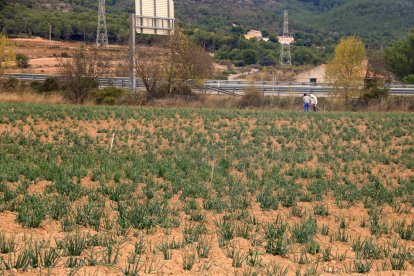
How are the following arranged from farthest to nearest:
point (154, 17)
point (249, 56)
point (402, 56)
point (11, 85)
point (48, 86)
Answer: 1. point (249, 56)
2. point (402, 56)
3. point (11, 85)
4. point (48, 86)
5. point (154, 17)

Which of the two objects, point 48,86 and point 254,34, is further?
point 254,34

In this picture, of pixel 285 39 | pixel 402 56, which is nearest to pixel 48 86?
pixel 285 39

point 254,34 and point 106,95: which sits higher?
point 254,34

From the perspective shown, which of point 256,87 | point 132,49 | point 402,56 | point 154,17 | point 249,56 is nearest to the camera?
point 154,17

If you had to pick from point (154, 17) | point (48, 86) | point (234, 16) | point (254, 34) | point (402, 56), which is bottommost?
point (48, 86)

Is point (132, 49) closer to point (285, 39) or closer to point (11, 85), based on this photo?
point (11, 85)

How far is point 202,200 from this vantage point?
11281 millimetres

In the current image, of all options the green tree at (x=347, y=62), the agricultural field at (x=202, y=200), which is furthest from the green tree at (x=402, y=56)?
the agricultural field at (x=202, y=200)

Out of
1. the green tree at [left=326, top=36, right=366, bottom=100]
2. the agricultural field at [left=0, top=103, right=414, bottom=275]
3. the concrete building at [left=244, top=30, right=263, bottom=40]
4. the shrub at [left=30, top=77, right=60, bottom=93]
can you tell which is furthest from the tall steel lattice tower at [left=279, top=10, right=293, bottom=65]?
the agricultural field at [left=0, top=103, right=414, bottom=275]

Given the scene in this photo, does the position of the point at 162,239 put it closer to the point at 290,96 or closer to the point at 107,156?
the point at 107,156

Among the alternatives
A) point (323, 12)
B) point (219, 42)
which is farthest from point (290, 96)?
point (323, 12)

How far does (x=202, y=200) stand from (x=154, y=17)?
2917cm

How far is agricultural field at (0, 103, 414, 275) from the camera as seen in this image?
7434mm

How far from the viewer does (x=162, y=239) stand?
27.3ft
